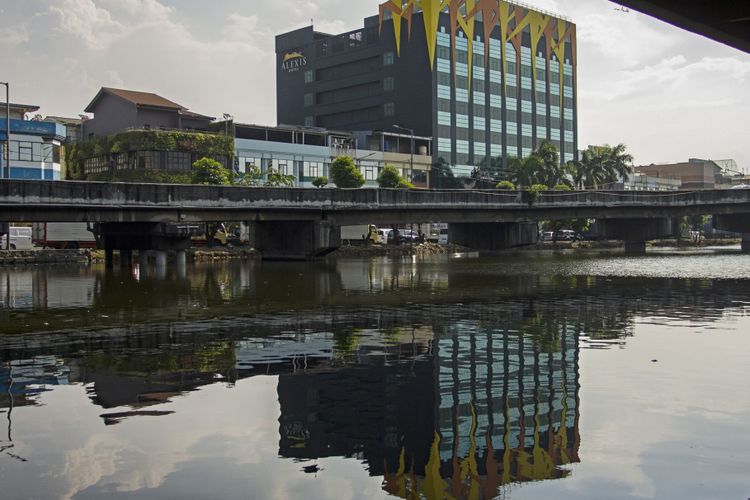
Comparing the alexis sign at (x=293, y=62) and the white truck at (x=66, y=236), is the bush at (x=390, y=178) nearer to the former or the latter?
the white truck at (x=66, y=236)

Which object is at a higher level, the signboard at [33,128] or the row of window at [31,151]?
the signboard at [33,128]

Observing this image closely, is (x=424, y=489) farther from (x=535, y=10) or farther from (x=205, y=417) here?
(x=535, y=10)

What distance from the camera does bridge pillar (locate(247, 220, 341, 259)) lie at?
67.3 metres

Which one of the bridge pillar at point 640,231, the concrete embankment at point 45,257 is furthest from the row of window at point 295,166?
the bridge pillar at point 640,231

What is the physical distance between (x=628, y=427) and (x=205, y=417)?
616 centimetres

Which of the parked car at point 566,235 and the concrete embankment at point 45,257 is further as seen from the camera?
the parked car at point 566,235

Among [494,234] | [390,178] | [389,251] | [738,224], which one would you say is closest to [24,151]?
[390,178]

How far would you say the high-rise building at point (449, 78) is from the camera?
472 ft

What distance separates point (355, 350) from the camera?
1988cm

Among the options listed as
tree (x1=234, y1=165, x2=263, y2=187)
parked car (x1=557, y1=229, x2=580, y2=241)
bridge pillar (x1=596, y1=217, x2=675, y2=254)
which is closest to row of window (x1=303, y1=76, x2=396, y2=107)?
parked car (x1=557, y1=229, x2=580, y2=241)

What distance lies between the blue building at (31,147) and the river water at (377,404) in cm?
7376

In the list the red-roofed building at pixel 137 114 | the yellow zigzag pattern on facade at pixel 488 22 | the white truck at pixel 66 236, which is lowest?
the white truck at pixel 66 236

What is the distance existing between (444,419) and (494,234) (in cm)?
7747

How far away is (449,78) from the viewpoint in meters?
145
